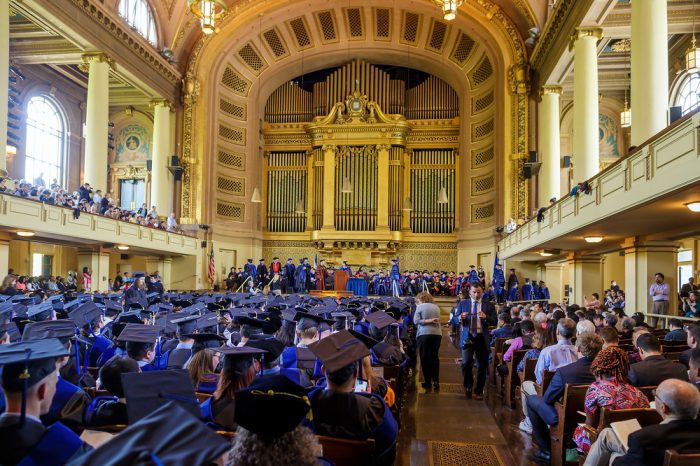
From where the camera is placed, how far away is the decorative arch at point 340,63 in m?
22.3

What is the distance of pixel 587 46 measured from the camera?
14875 millimetres

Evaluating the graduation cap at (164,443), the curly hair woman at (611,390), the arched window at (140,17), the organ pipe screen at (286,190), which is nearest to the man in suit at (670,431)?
the curly hair woman at (611,390)

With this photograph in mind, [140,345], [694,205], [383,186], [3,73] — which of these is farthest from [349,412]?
[383,186]

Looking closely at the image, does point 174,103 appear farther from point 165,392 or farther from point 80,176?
point 165,392

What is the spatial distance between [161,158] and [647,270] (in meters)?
18.3

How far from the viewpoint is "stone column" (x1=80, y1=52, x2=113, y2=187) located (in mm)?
18047

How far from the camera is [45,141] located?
21672 mm

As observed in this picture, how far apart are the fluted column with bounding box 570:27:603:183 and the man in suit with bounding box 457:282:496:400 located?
766 centimetres

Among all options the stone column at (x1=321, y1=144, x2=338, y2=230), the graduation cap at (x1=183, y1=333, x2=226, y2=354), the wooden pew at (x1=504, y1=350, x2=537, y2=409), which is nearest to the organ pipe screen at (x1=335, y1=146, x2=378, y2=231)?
the stone column at (x1=321, y1=144, x2=338, y2=230)

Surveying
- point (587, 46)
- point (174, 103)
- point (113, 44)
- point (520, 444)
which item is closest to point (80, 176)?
point (174, 103)

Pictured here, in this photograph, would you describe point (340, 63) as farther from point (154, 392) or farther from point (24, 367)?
point (24, 367)

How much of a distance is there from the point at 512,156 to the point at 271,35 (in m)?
12.4

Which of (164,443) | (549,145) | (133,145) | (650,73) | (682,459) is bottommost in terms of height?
(682,459)

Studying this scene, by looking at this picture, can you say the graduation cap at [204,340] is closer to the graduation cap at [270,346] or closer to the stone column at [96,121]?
the graduation cap at [270,346]
